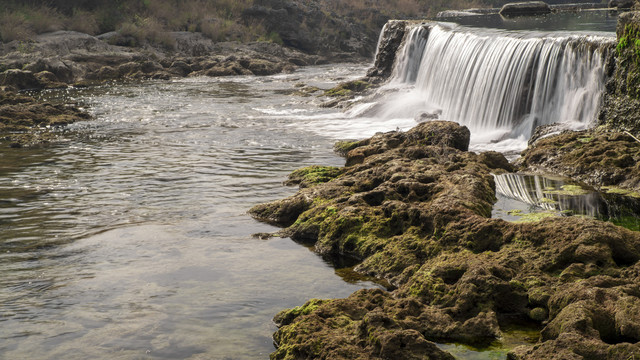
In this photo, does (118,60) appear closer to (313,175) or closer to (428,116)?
(428,116)

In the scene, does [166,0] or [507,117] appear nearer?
[507,117]

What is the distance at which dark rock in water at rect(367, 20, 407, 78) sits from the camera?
1172 inches

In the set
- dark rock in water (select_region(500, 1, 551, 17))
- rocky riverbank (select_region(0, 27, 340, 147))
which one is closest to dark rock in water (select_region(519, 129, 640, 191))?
rocky riverbank (select_region(0, 27, 340, 147))

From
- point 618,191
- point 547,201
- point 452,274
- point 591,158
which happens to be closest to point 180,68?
point 591,158

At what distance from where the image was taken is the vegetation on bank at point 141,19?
133 ft

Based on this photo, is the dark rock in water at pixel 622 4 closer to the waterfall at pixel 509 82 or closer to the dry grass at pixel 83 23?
the waterfall at pixel 509 82

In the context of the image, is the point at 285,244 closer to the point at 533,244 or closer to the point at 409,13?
the point at 533,244

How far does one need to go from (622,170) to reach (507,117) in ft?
21.8

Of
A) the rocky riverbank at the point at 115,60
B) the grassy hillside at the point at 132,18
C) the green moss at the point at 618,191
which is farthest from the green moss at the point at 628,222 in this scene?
the grassy hillside at the point at 132,18

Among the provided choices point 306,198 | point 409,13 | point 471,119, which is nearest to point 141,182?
point 306,198

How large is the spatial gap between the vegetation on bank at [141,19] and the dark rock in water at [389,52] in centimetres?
1884

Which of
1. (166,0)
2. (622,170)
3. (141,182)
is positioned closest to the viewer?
(622,170)

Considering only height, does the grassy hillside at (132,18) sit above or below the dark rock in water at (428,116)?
above

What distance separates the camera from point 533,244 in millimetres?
7930
